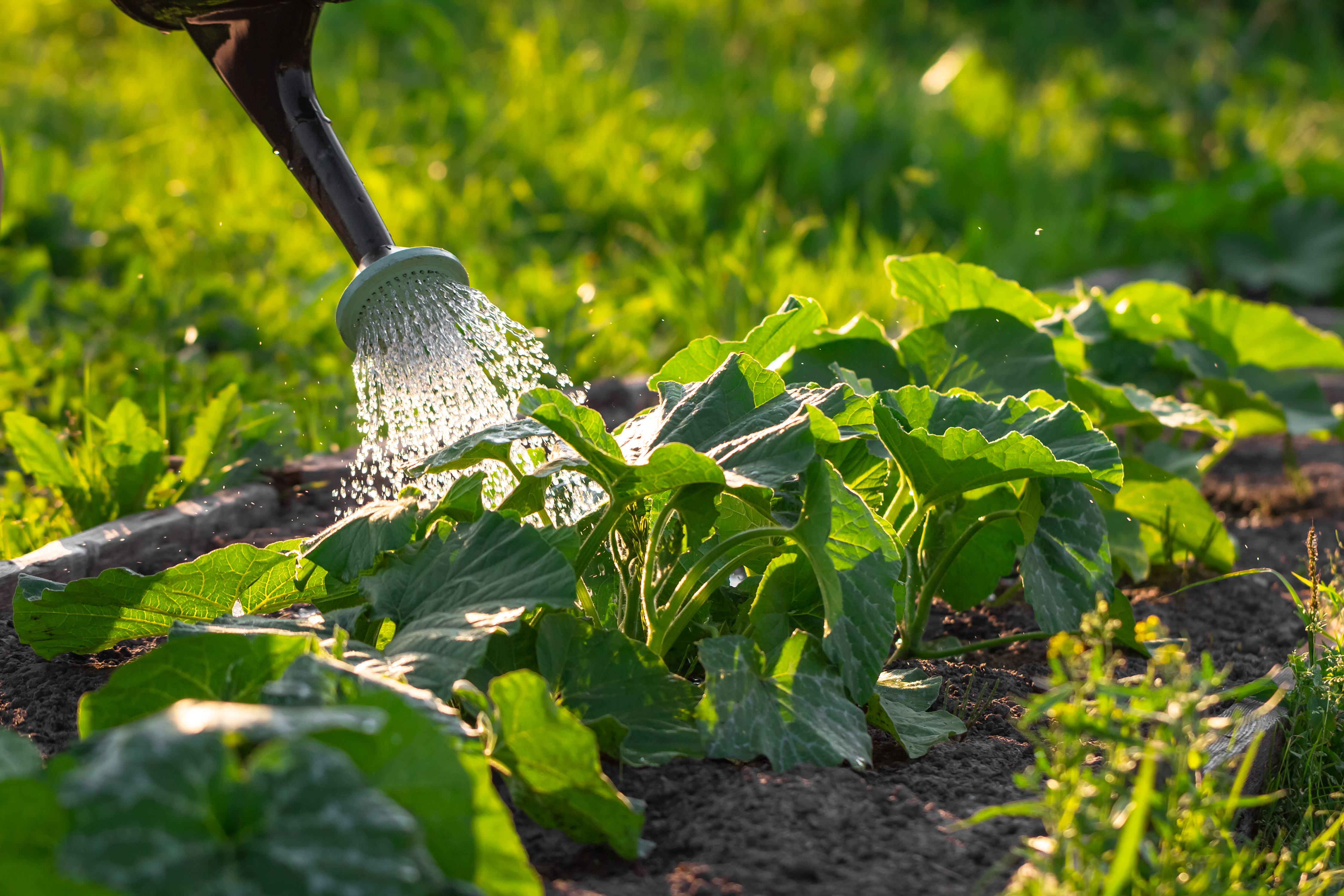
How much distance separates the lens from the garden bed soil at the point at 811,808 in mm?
1197

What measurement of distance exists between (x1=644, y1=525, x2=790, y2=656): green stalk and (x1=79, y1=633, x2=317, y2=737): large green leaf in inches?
18.5

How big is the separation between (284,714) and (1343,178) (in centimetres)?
528

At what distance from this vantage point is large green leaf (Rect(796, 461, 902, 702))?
1341 millimetres

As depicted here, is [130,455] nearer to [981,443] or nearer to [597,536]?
[597,536]

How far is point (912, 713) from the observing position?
158cm

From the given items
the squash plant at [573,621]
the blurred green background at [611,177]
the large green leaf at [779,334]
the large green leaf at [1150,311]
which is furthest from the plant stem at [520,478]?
the large green leaf at [1150,311]

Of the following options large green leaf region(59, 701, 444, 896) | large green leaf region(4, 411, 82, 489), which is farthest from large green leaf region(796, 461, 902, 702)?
large green leaf region(4, 411, 82, 489)

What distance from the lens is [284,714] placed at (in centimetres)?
88

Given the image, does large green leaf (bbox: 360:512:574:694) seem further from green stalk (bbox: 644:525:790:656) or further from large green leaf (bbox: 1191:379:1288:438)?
large green leaf (bbox: 1191:379:1288:438)

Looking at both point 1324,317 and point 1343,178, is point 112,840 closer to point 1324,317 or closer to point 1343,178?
point 1324,317

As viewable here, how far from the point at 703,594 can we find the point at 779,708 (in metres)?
0.18

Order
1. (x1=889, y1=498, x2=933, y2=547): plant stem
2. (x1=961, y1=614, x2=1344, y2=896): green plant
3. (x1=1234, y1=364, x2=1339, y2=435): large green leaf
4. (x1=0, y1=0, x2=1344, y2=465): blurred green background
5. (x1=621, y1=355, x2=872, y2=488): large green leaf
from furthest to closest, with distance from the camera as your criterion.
A: (x1=0, y1=0, x2=1344, y2=465): blurred green background → (x1=1234, y1=364, x2=1339, y2=435): large green leaf → (x1=889, y1=498, x2=933, y2=547): plant stem → (x1=621, y1=355, x2=872, y2=488): large green leaf → (x1=961, y1=614, x2=1344, y2=896): green plant

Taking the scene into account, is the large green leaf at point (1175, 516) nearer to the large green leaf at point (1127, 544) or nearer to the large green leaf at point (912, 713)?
the large green leaf at point (1127, 544)

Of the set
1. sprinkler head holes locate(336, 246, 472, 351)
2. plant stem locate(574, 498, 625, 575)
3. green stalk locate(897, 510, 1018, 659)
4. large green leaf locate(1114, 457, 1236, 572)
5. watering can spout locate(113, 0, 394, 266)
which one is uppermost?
watering can spout locate(113, 0, 394, 266)
